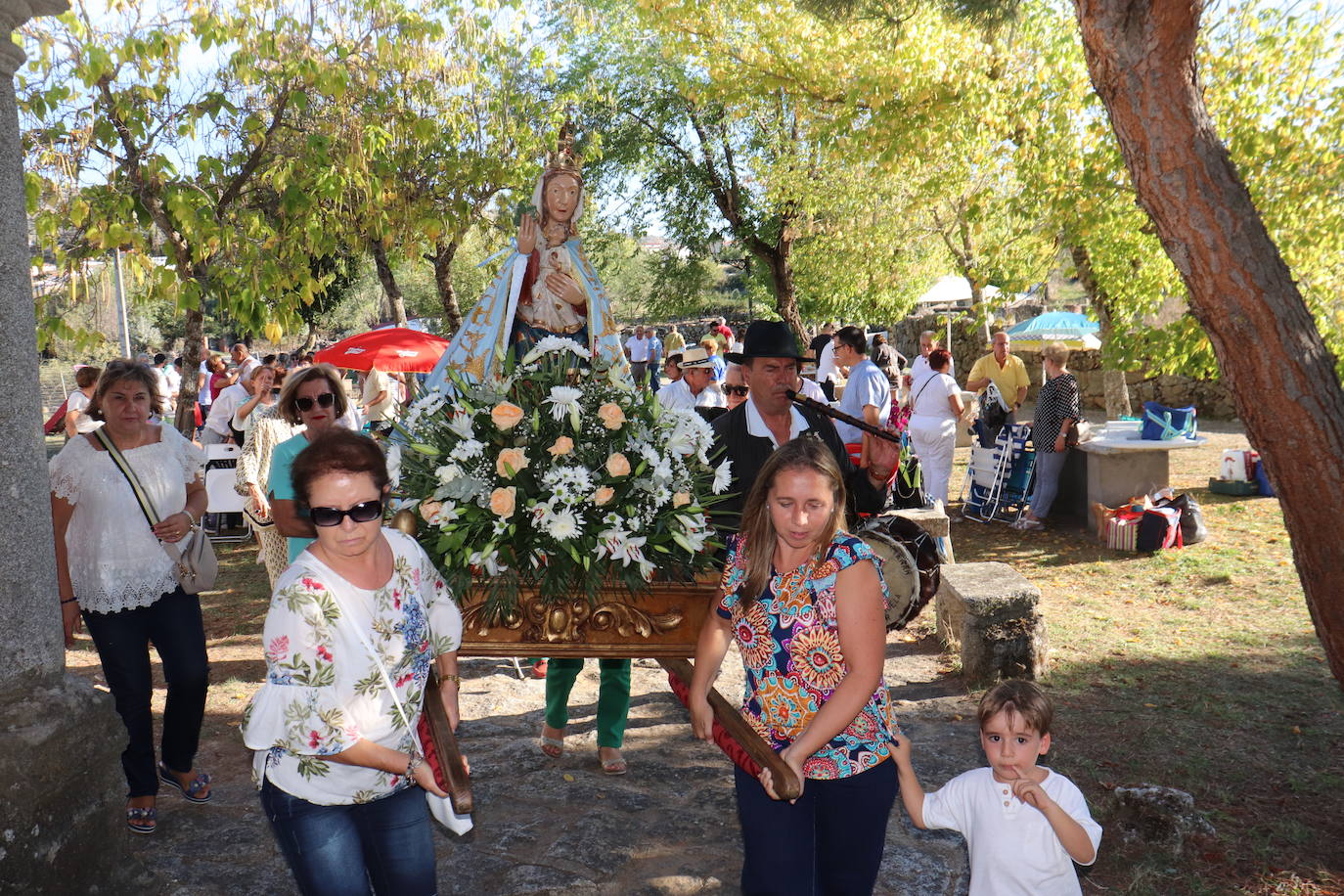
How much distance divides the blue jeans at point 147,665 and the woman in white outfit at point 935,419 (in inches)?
335

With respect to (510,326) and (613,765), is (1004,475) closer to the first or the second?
(613,765)

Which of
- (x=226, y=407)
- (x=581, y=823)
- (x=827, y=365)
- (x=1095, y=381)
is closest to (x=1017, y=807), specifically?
(x=581, y=823)

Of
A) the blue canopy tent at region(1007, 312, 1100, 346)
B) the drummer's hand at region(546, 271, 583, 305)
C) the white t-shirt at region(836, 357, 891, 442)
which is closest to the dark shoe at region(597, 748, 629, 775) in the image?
the drummer's hand at region(546, 271, 583, 305)

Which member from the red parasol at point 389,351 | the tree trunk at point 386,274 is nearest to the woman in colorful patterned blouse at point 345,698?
the red parasol at point 389,351

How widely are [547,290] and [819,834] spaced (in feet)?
9.28

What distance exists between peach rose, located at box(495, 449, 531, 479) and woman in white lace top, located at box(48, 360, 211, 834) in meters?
2.25

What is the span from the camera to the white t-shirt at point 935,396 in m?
11.9

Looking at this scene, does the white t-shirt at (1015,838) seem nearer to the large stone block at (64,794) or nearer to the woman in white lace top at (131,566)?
the large stone block at (64,794)

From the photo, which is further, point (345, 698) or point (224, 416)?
point (224, 416)

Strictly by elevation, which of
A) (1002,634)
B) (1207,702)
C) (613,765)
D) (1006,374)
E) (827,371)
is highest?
(827,371)

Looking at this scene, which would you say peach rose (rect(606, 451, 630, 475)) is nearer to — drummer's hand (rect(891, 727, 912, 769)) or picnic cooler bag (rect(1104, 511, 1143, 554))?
drummer's hand (rect(891, 727, 912, 769))

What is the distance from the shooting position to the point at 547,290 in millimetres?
5047

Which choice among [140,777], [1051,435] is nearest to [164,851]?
[140,777]

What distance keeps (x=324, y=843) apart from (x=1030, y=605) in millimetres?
5205
